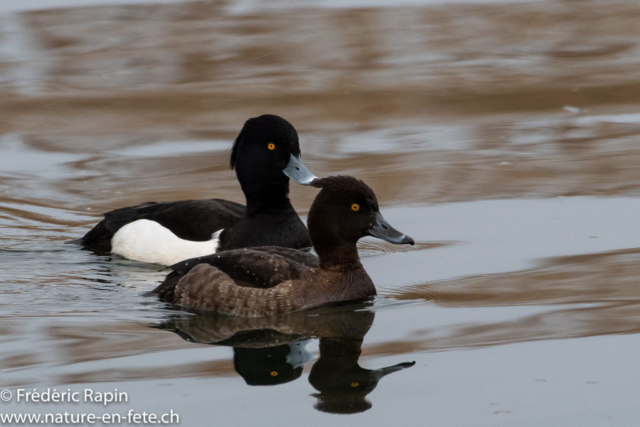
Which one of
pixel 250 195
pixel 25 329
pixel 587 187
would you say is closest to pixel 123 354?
pixel 25 329

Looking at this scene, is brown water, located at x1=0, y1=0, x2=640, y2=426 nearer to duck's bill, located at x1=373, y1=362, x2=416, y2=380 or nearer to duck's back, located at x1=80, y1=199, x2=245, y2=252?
duck's bill, located at x1=373, y1=362, x2=416, y2=380

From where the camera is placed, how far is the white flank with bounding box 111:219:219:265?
7730mm

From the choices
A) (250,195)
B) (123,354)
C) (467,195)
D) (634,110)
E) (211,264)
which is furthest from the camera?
(634,110)

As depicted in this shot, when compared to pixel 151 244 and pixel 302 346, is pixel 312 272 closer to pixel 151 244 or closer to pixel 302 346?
pixel 302 346

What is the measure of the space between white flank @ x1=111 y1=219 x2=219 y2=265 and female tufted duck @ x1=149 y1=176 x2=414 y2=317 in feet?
4.04

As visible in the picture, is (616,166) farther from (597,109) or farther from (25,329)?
(25,329)

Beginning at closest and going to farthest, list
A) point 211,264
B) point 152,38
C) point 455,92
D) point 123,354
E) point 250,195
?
point 123,354
point 211,264
point 250,195
point 455,92
point 152,38

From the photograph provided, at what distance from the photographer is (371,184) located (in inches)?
369

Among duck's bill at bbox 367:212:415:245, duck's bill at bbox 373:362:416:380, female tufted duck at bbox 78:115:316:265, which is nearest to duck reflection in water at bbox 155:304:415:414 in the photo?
duck's bill at bbox 373:362:416:380

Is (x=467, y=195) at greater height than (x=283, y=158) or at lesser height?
lesser

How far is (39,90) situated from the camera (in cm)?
1272

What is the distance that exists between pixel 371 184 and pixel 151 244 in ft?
7.53

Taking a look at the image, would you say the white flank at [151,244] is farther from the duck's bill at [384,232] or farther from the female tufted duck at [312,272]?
the duck's bill at [384,232]

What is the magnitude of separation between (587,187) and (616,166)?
0.70 meters
